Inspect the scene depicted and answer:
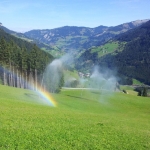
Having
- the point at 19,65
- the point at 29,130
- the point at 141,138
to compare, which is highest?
the point at 19,65

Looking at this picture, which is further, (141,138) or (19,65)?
(19,65)

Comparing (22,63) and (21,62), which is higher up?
(21,62)

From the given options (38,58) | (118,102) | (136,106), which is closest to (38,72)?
(38,58)

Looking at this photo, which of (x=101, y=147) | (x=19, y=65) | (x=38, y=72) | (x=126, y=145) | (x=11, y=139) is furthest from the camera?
(x=38, y=72)

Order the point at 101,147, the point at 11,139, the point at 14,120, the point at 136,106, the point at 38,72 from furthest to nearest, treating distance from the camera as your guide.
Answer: the point at 38,72 → the point at 136,106 → the point at 14,120 → the point at 101,147 → the point at 11,139

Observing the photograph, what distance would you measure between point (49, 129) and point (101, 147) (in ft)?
19.7

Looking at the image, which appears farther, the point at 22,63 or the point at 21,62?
the point at 21,62

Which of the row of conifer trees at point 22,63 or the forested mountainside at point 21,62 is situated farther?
the row of conifer trees at point 22,63

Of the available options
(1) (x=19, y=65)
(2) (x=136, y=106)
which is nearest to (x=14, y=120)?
(2) (x=136, y=106)

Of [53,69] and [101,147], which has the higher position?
[53,69]

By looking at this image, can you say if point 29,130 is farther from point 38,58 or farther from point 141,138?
point 38,58

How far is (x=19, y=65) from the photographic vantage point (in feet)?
323

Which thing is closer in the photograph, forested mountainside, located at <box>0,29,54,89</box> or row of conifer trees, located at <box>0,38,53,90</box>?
forested mountainside, located at <box>0,29,54,89</box>

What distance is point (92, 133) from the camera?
2392 centimetres
